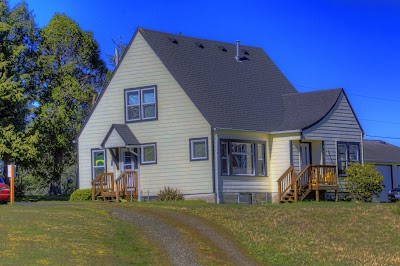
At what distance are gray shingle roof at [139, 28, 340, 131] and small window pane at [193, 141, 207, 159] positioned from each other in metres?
1.21

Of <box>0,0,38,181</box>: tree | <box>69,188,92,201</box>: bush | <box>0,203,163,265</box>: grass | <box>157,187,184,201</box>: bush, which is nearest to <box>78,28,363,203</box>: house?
<box>157,187,184,201</box>: bush

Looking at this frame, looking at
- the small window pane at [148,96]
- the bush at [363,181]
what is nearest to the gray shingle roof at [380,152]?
the bush at [363,181]

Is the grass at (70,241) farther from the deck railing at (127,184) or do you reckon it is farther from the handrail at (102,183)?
the handrail at (102,183)

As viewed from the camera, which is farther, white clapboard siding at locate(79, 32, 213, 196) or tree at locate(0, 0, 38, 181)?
tree at locate(0, 0, 38, 181)

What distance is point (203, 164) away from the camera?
122ft

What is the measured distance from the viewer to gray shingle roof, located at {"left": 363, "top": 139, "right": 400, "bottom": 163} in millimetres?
48188

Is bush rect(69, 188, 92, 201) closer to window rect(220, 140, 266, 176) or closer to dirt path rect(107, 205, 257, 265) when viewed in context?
window rect(220, 140, 266, 176)

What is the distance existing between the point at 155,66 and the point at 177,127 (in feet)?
11.0

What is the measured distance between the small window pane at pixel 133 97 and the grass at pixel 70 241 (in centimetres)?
1425

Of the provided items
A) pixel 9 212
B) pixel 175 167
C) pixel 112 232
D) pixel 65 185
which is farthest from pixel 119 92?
pixel 65 185

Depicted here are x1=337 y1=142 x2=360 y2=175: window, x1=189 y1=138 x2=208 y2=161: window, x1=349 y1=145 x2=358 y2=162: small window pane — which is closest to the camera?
x1=189 y1=138 x2=208 y2=161: window

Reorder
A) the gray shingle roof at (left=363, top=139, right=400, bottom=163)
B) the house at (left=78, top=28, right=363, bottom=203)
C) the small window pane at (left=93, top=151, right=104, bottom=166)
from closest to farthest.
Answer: the house at (left=78, top=28, right=363, bottom=203) < the small window pane at (left=93, top=151, right=104, bottom=166) < the gray shingle roof at (left=363, top=139, right=400, bottom=163)

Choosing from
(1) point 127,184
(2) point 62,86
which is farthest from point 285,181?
(2) point 62,86

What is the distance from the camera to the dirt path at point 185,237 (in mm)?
20656
